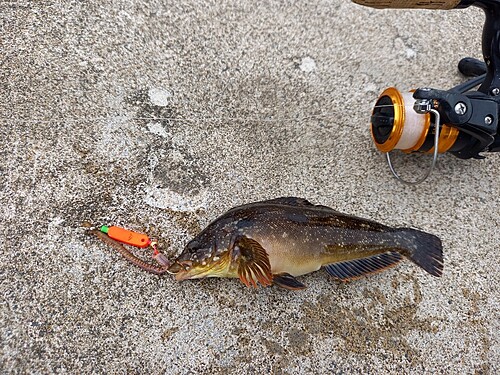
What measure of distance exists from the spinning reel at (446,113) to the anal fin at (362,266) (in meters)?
0.55

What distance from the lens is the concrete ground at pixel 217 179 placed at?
1.91m

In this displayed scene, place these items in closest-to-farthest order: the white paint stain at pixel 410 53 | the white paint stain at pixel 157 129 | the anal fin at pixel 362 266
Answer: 1. the anal fin at pixel 362 266
2. the white paint stain at pixel 157 129
3. the white paint stain at pixel 410 53

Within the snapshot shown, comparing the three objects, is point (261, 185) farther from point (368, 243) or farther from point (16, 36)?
point (16, 36)

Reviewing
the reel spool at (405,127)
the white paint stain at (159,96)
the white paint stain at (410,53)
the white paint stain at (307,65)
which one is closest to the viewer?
the reel spool at (405,127)

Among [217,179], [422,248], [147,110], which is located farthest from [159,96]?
[422,248]

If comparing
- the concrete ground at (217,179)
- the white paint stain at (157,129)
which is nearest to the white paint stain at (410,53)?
the concrete ground at (217,179)

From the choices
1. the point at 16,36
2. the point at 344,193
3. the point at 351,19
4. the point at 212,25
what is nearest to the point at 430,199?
the point at 344,193

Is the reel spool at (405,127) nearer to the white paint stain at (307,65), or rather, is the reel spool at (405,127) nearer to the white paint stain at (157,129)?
the white paint stain at (307,65)

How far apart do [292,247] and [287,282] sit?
0.54 ft

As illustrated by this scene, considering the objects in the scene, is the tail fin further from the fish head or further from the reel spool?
the fish head

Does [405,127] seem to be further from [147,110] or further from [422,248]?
[147,110]

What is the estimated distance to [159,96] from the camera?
2.58 metres

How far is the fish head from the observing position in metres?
1.88

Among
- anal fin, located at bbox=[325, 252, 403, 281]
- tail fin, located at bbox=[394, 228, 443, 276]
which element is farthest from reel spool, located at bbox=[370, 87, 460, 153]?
anal fin, located at bbox=[325, 252, 403, 281]
